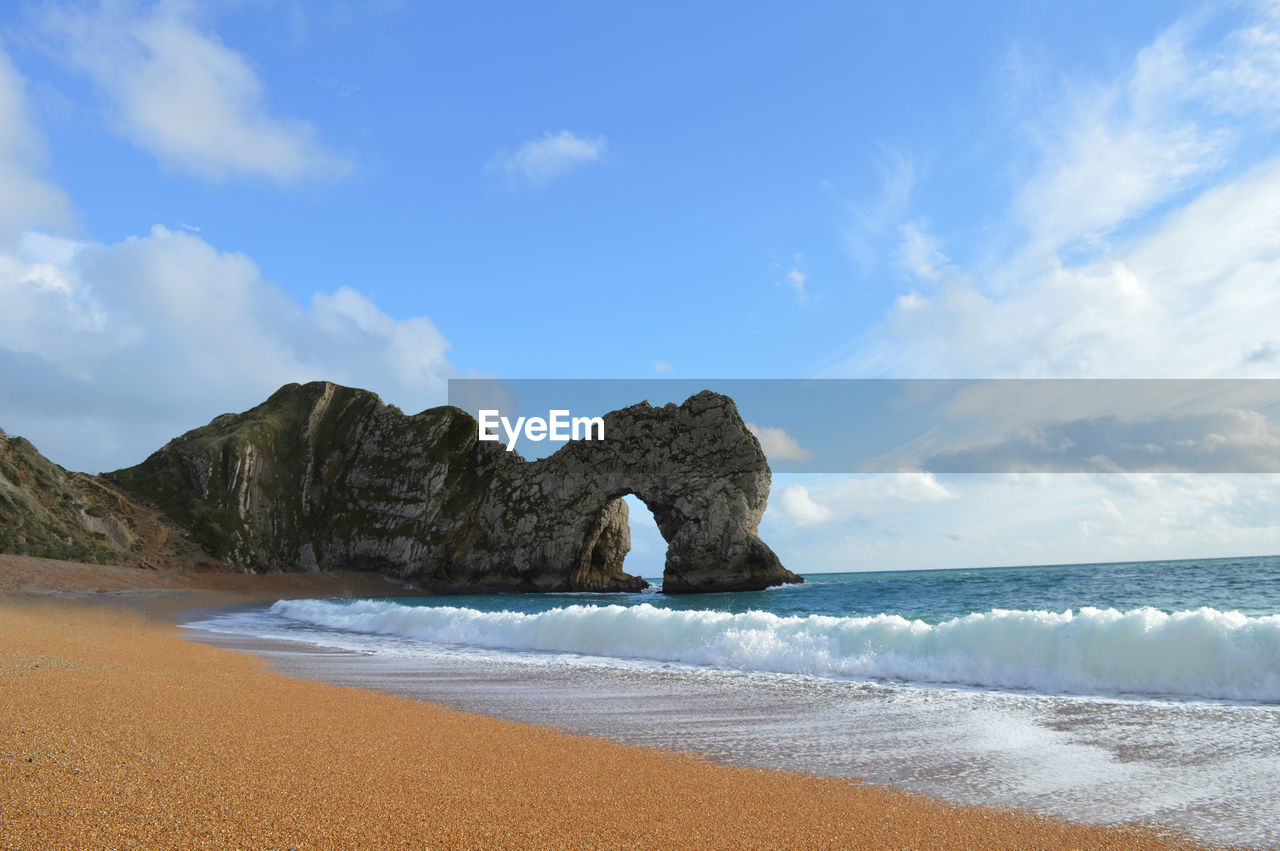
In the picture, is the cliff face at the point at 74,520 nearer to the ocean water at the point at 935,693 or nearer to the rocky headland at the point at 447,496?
the rocky headland at the point at 447,496

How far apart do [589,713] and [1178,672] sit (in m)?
6.91

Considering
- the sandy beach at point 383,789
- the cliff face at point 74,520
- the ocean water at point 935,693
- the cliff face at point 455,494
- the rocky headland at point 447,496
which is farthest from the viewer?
the cliff face at point 455,494

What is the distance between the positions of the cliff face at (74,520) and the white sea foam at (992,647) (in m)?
40.0

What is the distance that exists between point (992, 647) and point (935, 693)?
1.88 meters

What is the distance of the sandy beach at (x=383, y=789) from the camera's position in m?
3.13

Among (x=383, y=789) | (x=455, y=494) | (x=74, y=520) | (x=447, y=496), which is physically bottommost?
(x=383, y=789)

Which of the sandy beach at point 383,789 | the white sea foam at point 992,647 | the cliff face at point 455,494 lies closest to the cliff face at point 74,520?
the cliff face at point 455,494

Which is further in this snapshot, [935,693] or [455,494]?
[455,494]

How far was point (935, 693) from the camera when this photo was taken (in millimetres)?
8102

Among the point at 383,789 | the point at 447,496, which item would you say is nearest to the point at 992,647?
the point at 383,789

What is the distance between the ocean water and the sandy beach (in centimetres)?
67

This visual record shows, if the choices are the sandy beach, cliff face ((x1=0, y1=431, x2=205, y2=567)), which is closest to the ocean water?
the sandy beach

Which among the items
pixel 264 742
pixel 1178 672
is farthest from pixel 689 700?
pixel 1178 672

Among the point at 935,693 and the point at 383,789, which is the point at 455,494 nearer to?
the point at 935,693
